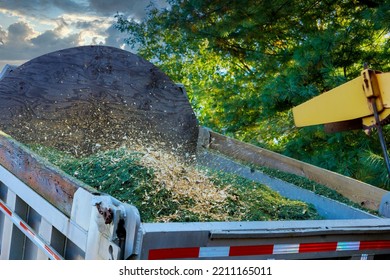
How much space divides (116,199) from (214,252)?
469 millimetres

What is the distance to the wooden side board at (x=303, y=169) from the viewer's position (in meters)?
4.14

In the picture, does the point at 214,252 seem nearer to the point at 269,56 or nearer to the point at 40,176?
the point at 40,176

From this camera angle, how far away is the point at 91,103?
199 inches

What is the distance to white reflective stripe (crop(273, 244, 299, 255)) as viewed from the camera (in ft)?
9.05

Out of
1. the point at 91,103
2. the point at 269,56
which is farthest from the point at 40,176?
the point at 269,56

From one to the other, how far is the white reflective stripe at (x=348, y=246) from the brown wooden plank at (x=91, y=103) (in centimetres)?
227

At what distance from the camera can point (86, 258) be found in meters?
2.62

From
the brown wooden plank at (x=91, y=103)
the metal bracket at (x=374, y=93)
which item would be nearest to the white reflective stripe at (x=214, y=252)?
the metal bracket at (x=374, y=93)

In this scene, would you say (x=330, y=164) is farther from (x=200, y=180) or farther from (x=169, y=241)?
(x=169, y=241)

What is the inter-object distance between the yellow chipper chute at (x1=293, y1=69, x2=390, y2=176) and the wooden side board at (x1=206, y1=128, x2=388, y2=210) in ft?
0.74

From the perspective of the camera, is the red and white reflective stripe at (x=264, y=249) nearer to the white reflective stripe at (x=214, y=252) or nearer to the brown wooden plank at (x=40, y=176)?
the white reflective stripe at (x=214, y=252)

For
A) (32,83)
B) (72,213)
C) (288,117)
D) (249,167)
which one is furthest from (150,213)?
(288,117)

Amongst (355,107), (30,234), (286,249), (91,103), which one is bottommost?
(30,234)

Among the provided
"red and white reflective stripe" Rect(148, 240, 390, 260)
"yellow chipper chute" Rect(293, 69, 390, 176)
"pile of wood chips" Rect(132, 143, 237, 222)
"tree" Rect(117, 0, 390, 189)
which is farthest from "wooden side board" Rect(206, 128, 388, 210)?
"tree" Rect(117, 0, 390, 189)
